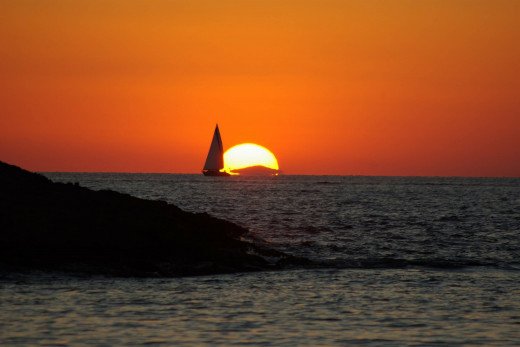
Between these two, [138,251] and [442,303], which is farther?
[138,251]

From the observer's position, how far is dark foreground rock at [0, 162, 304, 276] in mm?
27938

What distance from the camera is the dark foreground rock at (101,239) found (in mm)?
27938

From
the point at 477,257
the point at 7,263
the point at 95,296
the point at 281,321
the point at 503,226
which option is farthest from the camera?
the point at 503,226

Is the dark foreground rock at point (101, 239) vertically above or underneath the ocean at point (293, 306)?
above

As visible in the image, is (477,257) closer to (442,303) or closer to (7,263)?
(442,303)

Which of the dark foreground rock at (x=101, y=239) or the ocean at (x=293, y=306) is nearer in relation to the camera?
the ocean at (x=293, y=306)

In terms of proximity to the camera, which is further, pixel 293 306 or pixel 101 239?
pixel 101 239

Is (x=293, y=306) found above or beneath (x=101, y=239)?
beneath

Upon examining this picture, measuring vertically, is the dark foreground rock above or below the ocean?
above

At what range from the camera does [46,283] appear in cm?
2486

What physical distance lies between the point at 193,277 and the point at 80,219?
6.45m

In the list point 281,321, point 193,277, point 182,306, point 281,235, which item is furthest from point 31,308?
point 281,235

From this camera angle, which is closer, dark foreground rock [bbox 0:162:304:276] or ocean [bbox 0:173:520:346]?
ocean [bbox 0:173:520:346]

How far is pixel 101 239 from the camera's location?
3017cm
